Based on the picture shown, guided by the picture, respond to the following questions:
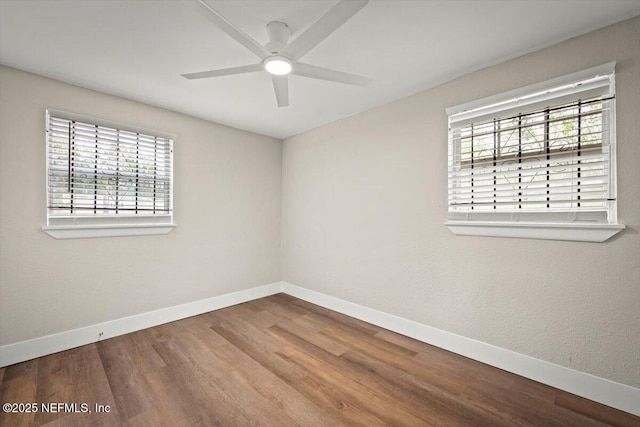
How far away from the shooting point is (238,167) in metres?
3.64

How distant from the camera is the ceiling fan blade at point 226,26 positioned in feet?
4.10

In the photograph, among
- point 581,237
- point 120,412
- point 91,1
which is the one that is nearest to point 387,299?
point 581,237

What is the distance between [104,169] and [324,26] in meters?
2.52

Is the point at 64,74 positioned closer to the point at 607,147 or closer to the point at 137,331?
the point at 137,331

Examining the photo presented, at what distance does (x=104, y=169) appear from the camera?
8.61 feet

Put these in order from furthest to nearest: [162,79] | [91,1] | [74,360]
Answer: [162,79] → [74,360] → [91,1]

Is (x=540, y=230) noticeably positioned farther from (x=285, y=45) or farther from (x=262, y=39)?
(x=262, y=39)

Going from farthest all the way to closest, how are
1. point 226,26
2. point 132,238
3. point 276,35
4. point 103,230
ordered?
point 132,238
point 103,230
point 276,35
point 226,26

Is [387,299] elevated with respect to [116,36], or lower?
lower

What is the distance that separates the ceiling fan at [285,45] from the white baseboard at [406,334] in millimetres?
2281

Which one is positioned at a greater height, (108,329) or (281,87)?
(281,87)

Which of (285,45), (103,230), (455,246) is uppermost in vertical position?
(285,45)

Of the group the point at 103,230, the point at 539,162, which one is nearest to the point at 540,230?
the point at 539,162

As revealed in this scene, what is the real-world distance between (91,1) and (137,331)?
9.07ft
